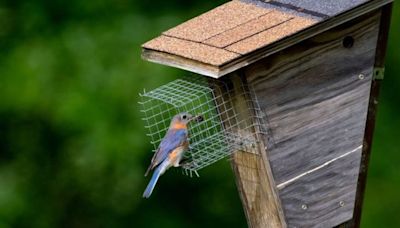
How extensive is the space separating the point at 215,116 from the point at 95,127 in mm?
2350

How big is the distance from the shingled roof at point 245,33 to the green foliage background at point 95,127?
212cm

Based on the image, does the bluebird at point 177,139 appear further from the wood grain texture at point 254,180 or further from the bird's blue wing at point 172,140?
the wood grain texture at point 254,180

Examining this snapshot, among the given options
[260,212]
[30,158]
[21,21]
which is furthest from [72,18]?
[260,212]

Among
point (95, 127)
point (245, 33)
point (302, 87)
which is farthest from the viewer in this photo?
point (95, 127)

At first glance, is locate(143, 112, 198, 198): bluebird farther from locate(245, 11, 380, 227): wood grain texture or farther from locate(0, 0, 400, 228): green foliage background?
locate(0, 0, 400, 228): green foliage background

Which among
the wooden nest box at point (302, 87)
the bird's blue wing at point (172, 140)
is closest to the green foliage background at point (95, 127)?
the bird's blue wing at point (172, 140)

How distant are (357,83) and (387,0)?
1.18 ft

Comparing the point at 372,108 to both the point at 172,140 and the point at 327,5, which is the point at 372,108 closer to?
the point at 327,5

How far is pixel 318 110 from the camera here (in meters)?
5.38

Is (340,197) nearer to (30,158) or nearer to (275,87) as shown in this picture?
(275,87)

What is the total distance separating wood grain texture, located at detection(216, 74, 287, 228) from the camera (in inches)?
209

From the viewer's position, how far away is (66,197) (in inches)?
336

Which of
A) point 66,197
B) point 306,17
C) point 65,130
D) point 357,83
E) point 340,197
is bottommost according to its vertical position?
point 66,197

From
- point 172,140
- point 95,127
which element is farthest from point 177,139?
point 95,127
